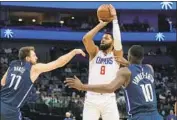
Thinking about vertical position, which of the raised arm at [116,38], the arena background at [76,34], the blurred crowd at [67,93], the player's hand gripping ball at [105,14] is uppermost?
the arena background at [76,34]

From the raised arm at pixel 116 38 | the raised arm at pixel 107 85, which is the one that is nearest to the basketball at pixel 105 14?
the raised arm at pixel 116 38

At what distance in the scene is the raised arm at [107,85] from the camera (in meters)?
4.19

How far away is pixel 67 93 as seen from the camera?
890 inches

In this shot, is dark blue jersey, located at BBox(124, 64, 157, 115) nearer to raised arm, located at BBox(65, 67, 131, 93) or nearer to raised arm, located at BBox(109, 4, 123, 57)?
raised arm, located at BBox(65, 67, 131, 93)

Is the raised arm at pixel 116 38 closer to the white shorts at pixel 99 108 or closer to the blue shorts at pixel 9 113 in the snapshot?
the white shorts at pixel 99 108

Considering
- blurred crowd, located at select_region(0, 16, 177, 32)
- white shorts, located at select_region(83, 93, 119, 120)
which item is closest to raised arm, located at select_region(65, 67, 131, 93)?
white shorts, located at select_region(83, 93, 119, 120)

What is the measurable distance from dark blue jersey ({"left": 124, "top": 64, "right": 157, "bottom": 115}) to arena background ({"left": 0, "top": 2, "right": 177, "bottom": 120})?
14.8 metres

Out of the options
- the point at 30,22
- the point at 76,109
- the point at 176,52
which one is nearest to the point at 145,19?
the point at 176,52

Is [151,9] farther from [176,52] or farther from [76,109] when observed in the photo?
[76,109]

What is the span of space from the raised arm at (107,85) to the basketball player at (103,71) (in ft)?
4.06

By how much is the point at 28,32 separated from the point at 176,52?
9.67 metres

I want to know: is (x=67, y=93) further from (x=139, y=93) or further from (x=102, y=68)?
(x=139, y=93)

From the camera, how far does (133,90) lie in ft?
17.0

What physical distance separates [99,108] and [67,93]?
53.7ft
